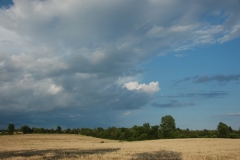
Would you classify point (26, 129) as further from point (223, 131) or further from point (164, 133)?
point (223, 131)

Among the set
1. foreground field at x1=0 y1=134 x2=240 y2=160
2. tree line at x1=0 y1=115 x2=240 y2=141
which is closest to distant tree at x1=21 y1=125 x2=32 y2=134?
tree line at x1=0 y1=115 x2=240 y2=141

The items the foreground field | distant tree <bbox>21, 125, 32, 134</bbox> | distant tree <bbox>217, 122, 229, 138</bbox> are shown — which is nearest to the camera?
the foreground field

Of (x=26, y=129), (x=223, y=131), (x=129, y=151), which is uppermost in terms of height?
(x=26, y=129)

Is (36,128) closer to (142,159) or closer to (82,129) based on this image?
(82,129)

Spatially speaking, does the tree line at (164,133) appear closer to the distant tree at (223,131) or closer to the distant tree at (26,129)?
the distant tree at (223,131)

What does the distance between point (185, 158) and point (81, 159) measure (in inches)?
490

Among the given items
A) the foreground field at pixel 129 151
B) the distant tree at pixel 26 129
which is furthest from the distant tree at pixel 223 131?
the distant tree at pixel 26 129

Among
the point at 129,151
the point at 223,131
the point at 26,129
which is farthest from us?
the point at 26,129

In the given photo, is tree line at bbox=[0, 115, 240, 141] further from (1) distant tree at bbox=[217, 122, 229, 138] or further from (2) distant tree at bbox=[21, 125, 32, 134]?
(2) distant tree at bbox=[21, 125, 32, 134]

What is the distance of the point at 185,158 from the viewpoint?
27.6 meters

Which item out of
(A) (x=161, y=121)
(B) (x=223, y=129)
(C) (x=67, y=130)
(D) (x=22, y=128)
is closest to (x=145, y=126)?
(A) (x=161, y=121)

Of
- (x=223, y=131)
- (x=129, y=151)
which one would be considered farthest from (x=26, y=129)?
(x=129, y=151)

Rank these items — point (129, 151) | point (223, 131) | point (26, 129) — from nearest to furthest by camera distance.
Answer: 1. point (129, 151)
2. point (223, 131)
3. point (26, 129)

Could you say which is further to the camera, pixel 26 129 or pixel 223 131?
pixel 26 129
